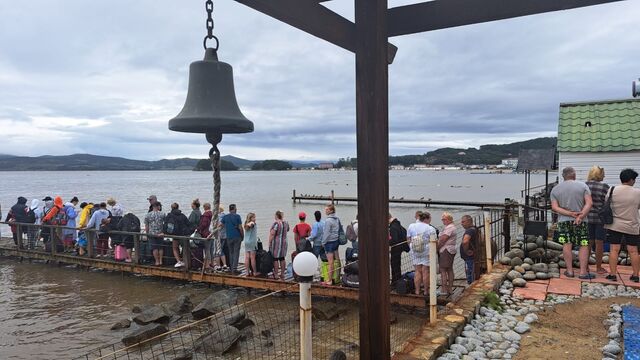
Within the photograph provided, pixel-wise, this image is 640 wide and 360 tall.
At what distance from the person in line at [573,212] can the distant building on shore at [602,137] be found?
170 inches

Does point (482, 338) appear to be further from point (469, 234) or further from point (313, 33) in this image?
point (313, 33)

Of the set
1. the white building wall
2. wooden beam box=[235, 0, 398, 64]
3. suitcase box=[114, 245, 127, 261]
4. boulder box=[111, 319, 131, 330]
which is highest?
wooden beam box=[235, 0, 398, 64]

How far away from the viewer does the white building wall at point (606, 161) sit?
32.7 feet

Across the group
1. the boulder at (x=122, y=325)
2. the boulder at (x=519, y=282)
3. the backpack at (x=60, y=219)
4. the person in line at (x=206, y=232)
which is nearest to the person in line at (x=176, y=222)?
the person in line at (x=206, y=232)

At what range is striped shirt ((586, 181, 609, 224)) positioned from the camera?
6.48m

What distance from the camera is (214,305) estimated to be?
8.76m

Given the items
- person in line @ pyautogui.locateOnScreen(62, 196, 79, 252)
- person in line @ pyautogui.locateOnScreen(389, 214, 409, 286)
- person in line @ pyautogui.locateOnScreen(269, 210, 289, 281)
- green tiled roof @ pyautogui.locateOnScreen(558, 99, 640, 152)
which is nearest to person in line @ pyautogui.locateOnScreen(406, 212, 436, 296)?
person in line @ pyautogui.locateOnScreen(389, 214, 409, 286)

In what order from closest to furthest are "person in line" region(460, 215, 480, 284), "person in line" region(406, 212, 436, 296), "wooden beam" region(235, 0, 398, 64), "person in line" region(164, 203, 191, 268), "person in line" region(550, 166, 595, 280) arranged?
"wooden beam" region(235, 0, 398, 64)
"person in line" region(550, 166, 595, 280)
"person in line" region(406, 212, 436, 296)
"person in line" region(460, 215, 480, 284)
"person in line" region(164, 203, 191, 268)

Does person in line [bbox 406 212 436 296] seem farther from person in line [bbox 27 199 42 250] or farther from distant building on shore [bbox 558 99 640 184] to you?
person in line [bbox 27 199 42 250]

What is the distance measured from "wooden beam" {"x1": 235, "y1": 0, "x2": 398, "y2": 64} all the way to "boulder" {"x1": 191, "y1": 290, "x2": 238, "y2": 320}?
6861mm

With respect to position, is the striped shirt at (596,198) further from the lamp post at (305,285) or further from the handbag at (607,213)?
the lamp post at (305,285)

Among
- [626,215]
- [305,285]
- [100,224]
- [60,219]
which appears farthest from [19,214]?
[626,215]

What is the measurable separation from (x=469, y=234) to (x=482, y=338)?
279cm

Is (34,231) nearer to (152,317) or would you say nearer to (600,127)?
(152,317)
